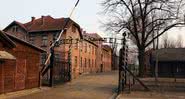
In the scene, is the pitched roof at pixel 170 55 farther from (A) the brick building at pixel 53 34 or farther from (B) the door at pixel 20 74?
(B) the door at pixel 20 74

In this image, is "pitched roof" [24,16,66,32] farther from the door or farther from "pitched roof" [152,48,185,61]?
the door

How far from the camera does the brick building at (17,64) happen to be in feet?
65.8

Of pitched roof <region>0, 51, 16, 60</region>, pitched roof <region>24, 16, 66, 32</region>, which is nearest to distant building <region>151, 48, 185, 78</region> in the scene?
pitched roof <region>24, 16, 66, 32</region>

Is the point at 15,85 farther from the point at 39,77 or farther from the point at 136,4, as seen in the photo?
the point at 136,4

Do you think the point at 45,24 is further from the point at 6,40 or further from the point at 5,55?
the point at 5,55

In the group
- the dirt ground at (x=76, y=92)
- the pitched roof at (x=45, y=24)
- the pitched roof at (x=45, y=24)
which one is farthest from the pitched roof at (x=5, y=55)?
the pitched roof at (x=45, y=24)

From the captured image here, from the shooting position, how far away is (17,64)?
867 inches

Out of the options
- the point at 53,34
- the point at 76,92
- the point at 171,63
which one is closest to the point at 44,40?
the point at 53,34

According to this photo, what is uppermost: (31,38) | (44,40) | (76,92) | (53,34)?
(53,34)

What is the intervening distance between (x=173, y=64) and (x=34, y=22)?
80.5 ft

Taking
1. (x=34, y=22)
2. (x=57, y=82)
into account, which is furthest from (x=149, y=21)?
(x=57, y=82)

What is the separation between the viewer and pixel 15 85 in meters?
21.5

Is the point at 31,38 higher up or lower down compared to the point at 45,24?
lower down

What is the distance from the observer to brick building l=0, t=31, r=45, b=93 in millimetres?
20062
